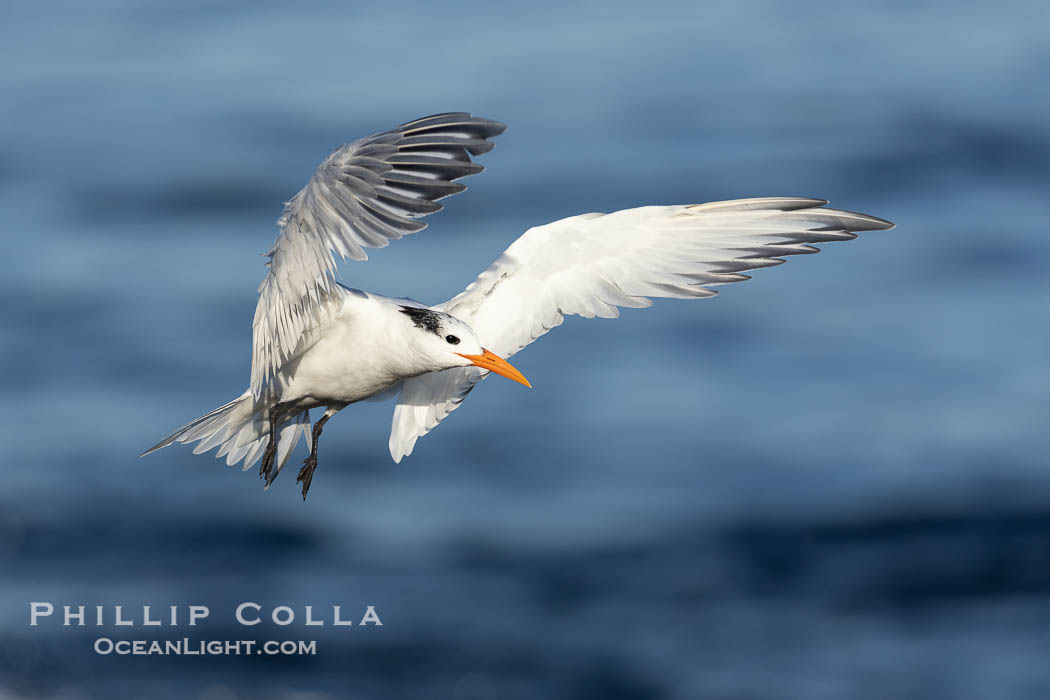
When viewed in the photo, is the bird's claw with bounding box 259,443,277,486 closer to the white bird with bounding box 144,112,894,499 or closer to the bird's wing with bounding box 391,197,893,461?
the white bird with bounding box 144,112,894,499

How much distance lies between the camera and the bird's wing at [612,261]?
30.1 ft

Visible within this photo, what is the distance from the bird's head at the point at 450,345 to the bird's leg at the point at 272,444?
4.21ft

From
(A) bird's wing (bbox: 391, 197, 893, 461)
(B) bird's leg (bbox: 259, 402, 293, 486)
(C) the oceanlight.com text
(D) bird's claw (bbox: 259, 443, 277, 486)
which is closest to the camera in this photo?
(A) bird's wing (bbox: 391, 197, 893, 461)

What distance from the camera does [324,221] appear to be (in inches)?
296

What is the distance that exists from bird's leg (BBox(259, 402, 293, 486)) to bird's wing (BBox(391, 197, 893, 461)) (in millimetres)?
1184

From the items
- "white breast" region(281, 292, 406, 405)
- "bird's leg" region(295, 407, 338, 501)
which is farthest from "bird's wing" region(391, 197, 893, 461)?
"bird's leg" region(295, 407, 338, 501)

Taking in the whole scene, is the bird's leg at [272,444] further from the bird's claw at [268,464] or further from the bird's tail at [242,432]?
the bird's tail at [242,432]

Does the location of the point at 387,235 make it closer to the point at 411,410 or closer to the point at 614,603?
the point at 411,410

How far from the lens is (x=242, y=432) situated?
10.0 m

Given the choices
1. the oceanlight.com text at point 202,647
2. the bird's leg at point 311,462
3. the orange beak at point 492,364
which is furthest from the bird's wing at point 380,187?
the oceanlight.com text at point 202,647

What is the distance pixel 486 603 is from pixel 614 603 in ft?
4.97

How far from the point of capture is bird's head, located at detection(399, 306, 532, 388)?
27.8ft

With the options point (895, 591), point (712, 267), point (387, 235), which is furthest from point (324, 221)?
point (895, 591)

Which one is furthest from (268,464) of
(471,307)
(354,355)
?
(471,307)
